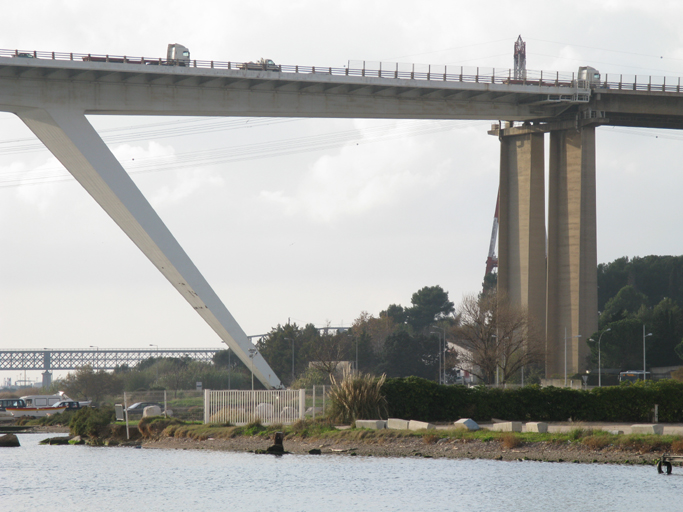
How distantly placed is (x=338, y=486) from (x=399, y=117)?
3495 centimetres

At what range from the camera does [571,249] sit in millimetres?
57438

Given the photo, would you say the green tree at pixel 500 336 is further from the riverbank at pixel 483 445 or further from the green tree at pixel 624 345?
the riverbank at pixel 483 445

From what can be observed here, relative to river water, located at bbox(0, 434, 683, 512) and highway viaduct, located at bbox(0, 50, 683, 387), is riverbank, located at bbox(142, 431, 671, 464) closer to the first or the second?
river water, located at bbox(0, 434, 683, 512)

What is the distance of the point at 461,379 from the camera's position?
299ft

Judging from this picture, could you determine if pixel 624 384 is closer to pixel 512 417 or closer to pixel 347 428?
pixel 512 417

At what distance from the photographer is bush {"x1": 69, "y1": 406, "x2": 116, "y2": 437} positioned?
32.1 metres

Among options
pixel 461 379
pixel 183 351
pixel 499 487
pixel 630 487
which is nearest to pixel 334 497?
pixel 499 487

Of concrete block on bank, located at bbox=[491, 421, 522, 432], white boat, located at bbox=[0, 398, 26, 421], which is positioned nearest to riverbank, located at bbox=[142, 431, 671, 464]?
concrete block on bank, located at bbox=[491, 421, 522, 432]

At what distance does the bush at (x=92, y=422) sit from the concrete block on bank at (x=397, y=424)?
12.5 metres

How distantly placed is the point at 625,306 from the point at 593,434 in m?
73.2

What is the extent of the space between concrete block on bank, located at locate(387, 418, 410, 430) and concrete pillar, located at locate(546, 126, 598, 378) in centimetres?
3482

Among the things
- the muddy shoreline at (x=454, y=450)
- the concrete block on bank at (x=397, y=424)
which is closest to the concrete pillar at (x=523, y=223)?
the concrete block on bank at (x=397, y=424)

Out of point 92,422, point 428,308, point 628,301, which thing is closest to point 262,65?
point 92,422

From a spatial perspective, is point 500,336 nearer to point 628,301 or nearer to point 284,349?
point 284,349
